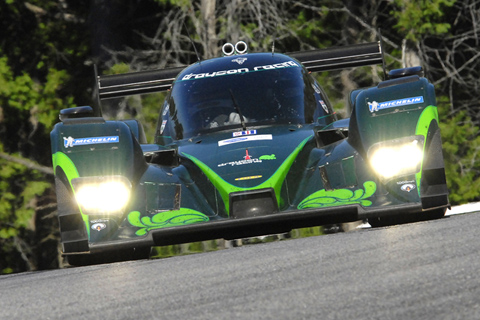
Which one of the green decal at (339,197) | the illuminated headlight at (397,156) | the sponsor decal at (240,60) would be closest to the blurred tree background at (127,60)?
the sponsor decal at (240,60)

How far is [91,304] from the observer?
474cm

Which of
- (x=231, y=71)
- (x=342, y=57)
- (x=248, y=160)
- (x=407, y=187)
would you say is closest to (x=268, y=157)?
(x=248, y=160)

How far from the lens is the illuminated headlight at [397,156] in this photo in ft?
22.5

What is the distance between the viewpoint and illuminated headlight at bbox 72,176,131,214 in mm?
6828

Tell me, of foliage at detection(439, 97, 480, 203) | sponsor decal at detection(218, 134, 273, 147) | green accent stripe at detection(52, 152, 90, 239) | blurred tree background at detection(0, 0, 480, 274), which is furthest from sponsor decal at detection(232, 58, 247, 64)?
foliage at detection(439, 97, 480, 203)

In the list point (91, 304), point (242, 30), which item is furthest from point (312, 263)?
point (242, 30)

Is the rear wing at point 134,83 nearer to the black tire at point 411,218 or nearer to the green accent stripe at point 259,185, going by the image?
the green accent stripe at point 259,185

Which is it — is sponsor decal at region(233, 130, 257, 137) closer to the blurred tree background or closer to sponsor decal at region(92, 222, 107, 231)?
sponsor decal at region(92, 222, 107, 231)

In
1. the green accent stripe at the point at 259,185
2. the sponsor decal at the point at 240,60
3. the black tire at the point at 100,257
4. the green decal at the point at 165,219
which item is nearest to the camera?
the green decal at the point at 165,219

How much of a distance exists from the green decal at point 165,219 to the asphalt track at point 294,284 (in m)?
0.31

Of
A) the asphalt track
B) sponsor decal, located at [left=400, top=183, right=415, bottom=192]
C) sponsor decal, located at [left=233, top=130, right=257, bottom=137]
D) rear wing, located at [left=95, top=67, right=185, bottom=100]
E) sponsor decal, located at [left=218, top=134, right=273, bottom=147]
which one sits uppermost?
rear wing, located at [left=95, top=67, right=185, bottom=100]

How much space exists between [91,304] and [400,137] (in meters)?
3.00

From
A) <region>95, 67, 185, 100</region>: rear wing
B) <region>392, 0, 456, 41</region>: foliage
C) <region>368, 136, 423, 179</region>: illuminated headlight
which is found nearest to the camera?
<region>368, 136, 423, 179</region>: illuminated headlight

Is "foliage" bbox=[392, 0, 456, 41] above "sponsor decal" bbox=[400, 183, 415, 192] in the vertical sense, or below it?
above
